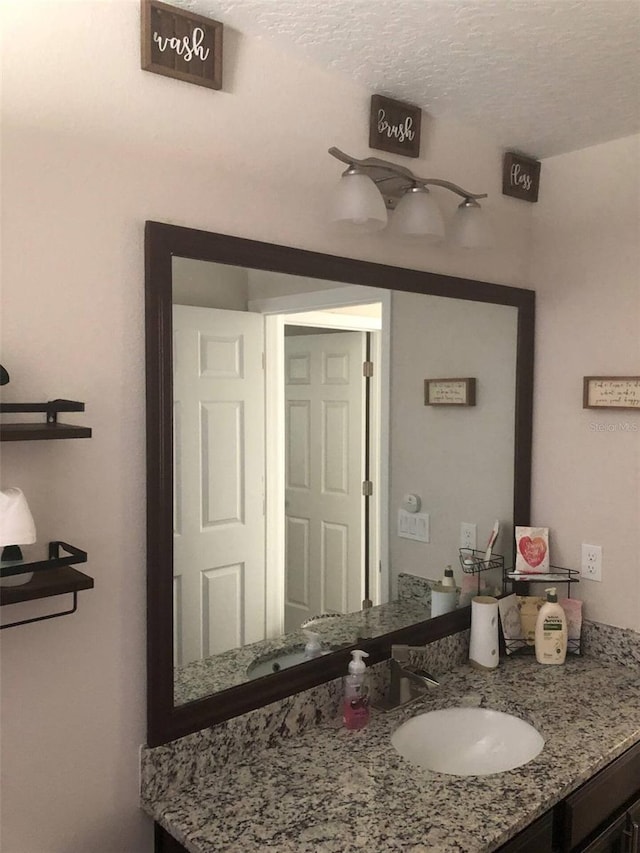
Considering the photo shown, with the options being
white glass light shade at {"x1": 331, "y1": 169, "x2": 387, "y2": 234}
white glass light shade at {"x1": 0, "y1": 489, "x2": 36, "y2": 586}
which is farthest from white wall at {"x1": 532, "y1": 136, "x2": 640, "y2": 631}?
white glass light shade at {"x1": 0, "y1": 489, "x2": 36, "y2": 586}

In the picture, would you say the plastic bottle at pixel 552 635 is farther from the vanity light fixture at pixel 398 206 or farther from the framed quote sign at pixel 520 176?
the framed quote sign at pixel 520 176

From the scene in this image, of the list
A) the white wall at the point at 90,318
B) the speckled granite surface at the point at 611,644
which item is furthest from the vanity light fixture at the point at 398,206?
the speckled granite surface at the point at 611,644

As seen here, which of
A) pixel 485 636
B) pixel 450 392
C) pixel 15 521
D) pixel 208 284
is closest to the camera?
pixel 15 521

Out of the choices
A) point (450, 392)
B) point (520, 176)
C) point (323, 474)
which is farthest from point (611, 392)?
point (323, 474)

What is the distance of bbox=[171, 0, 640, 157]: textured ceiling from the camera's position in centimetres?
133

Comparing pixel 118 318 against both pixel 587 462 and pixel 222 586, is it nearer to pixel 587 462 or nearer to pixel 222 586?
pixel 222 586

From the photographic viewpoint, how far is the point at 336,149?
59.1 inches

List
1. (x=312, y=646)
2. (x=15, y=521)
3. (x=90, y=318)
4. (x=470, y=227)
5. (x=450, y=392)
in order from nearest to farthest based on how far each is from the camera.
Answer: (x=15, y=521) → (x=90, y=318) → (x=312, y=646) → (x=470, y=227) → (x=450, y=392)

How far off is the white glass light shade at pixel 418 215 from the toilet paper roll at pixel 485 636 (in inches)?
40.7

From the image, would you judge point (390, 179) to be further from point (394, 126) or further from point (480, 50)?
point (480, 50)

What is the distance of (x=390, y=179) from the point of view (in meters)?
1.70

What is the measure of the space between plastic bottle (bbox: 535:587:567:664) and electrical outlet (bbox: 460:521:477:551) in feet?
0.91

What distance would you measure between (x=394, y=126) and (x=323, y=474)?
89 cm

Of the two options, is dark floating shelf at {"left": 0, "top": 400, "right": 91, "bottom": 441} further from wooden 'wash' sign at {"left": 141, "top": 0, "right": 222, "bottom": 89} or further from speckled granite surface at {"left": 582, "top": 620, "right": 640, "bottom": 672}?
speckled granite surface at {"left": 582, "top": 620, "right": 640, "bottom": 672}
